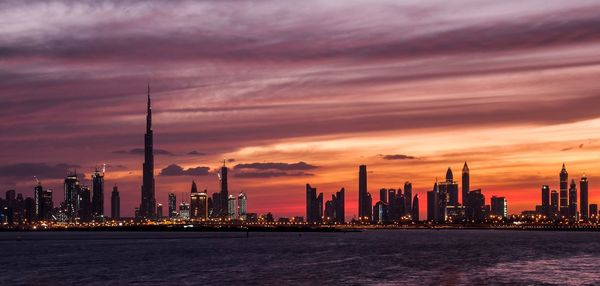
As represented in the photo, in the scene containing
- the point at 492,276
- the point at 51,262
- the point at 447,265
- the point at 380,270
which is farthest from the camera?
the point at 51,262

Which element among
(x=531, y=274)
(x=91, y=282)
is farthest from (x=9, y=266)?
(x=531, y=274)

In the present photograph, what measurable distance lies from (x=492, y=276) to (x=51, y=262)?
7081cm

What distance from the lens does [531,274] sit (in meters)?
106

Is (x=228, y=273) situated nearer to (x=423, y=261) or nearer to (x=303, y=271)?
(x=303, y=271)

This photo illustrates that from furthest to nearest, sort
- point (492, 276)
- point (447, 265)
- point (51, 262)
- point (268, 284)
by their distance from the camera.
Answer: point (51, 262) → point (447, 265) → point (492, 276) → point (268, 284)

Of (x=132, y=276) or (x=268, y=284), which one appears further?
(x=132, y=276)

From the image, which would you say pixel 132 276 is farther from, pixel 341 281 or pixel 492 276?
pixel 492 276

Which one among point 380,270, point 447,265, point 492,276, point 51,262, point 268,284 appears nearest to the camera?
point 268,284

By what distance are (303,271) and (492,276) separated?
24.3 m

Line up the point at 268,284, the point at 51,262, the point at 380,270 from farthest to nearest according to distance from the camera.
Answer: the point at 51,262
the point at 380,270
the point at 268,284

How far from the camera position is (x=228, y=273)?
4247 inches

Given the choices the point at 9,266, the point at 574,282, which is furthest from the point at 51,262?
the point at 574,282

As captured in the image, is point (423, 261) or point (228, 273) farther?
point (423, 261)

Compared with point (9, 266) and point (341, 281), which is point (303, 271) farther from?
point (9, 266)
